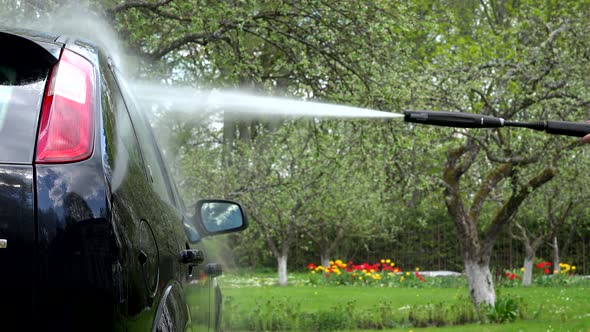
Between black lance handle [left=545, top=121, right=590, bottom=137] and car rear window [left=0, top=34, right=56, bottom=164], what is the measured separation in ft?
6.75

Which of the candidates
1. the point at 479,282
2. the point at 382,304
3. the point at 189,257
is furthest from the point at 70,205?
the point at 382,304

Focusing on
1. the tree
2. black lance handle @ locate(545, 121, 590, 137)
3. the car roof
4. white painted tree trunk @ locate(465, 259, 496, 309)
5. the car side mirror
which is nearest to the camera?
the car roof

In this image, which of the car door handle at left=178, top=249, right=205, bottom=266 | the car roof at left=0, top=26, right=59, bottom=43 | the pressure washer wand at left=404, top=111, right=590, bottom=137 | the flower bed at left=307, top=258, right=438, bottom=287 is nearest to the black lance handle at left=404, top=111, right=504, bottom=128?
the pressure washer wand at left=404, top=111, right=590, bottom=137

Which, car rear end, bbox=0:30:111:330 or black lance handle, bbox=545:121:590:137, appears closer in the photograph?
car rear end, bbox=0:30:111:330

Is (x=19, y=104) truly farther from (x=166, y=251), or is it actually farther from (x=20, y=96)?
(x=166, y=251)

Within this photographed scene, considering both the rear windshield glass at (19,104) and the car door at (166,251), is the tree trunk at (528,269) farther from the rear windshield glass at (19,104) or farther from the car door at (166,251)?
the rear windshield glass at (19,104)

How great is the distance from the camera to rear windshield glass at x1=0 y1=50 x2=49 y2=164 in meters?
1.82

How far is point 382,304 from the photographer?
1728cm

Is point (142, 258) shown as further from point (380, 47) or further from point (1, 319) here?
point (380, 47)

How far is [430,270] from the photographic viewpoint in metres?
30.5

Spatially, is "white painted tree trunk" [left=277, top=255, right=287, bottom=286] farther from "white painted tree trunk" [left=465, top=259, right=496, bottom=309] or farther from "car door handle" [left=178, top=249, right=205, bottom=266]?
"car door handle" [left=178, top=249, right=205, bottom=266]

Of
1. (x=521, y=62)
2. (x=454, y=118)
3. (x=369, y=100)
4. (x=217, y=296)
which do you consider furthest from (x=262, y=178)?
(x=454, y=118)

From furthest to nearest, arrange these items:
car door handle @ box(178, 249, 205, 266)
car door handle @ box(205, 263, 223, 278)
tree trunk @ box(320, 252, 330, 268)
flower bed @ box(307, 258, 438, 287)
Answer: tree trunk @ box(320, 252, 330, 268) → flower bed @ box(307, 258, 438, 287) → car door handle @ box(205, 263, 223, 278) → car door handle @ box(178, 249, 205, 266)

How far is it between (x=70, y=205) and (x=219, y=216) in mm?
2139
